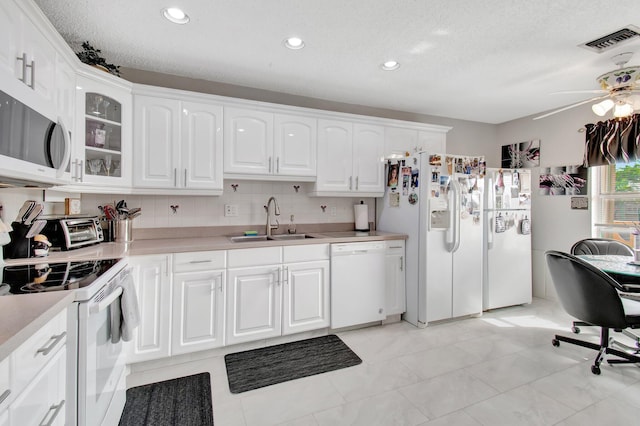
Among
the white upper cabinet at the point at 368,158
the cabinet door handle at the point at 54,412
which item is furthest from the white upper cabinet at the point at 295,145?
the cabinet door handle at the point at 54,412

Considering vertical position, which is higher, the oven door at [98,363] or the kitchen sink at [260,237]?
the kitchen sink at [260,237]

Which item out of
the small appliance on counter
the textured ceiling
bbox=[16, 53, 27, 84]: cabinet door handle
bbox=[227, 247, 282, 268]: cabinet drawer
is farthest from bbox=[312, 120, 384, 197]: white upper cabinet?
bbox=[16, 53, 27, 84]: cabinet door handle

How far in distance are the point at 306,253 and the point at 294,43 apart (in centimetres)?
170

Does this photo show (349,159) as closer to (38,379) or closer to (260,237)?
(260,237)

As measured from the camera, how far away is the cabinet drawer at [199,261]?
7.58 feet

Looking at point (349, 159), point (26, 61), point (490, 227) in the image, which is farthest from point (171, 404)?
point (490, 227)

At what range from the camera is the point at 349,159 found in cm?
329

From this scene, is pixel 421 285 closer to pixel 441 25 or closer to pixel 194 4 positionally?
pixel 441 25

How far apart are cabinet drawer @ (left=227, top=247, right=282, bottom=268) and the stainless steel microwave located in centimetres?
123

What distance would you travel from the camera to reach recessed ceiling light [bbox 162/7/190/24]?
1.89 meters

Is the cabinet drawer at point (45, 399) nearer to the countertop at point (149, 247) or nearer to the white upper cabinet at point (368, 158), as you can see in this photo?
the countertop at point (149, 247)

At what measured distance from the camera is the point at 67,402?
1.15 metres

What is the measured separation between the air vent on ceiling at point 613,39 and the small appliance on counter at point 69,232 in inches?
154

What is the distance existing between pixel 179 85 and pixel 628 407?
4.15 m
